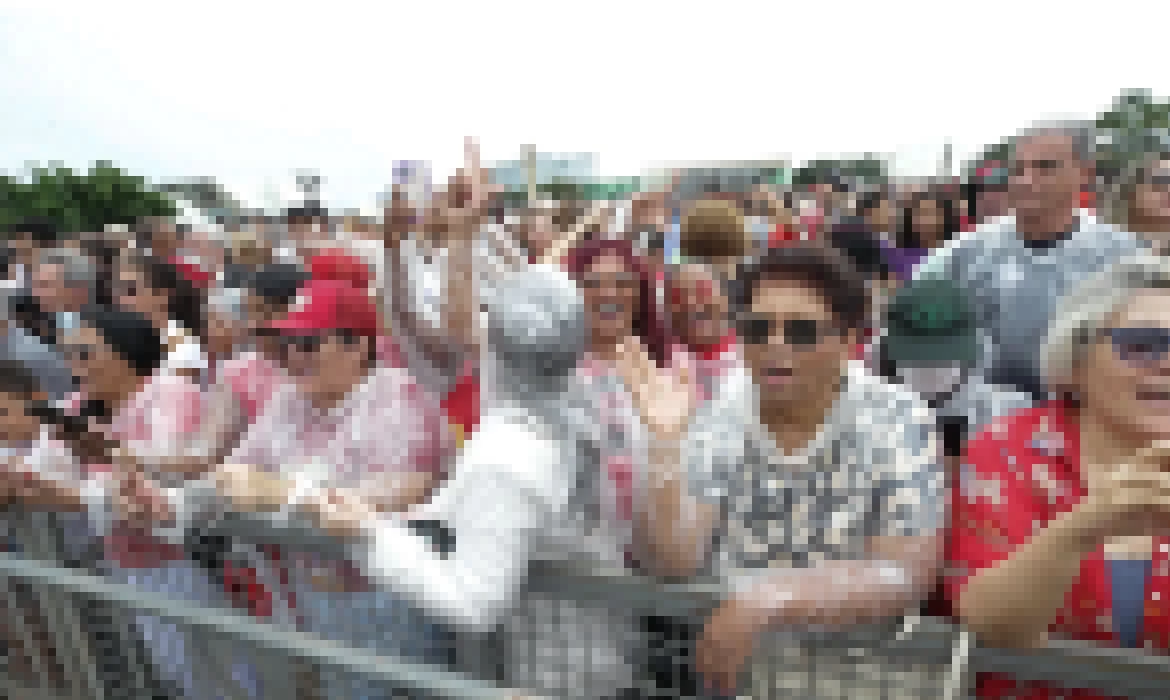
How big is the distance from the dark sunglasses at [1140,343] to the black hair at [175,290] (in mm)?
2650

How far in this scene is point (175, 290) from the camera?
342 centimetres

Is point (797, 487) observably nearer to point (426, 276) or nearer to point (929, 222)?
point (426, 276)

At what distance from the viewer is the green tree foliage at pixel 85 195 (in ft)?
108

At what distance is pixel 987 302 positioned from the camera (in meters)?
3.05

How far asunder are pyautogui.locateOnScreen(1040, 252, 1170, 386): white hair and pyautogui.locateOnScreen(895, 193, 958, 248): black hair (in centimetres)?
276

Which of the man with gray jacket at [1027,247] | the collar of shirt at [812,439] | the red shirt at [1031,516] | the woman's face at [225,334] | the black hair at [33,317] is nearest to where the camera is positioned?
the red shirt at [1031,516]

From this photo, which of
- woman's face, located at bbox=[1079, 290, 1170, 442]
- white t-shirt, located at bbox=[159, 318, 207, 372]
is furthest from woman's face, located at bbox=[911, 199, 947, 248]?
white t-shirt, located at bbox=[159, 318, 207, 372]

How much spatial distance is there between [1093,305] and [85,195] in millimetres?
41705

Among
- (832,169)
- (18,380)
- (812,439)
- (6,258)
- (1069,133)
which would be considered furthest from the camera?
(832,169)

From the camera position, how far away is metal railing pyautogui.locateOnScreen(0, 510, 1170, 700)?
1.28m

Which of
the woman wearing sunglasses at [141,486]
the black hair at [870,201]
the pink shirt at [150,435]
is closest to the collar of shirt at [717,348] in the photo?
the woman wearing sunglasses at [141,486]

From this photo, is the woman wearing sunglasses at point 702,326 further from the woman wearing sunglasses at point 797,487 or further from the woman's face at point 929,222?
the woman's face at point 929,222

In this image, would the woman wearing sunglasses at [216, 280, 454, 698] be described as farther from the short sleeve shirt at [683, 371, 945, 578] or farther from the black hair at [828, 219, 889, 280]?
the black hair at [828, 219, 889, 280]

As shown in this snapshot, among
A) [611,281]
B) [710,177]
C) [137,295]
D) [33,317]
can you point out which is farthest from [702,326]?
[710,177]
